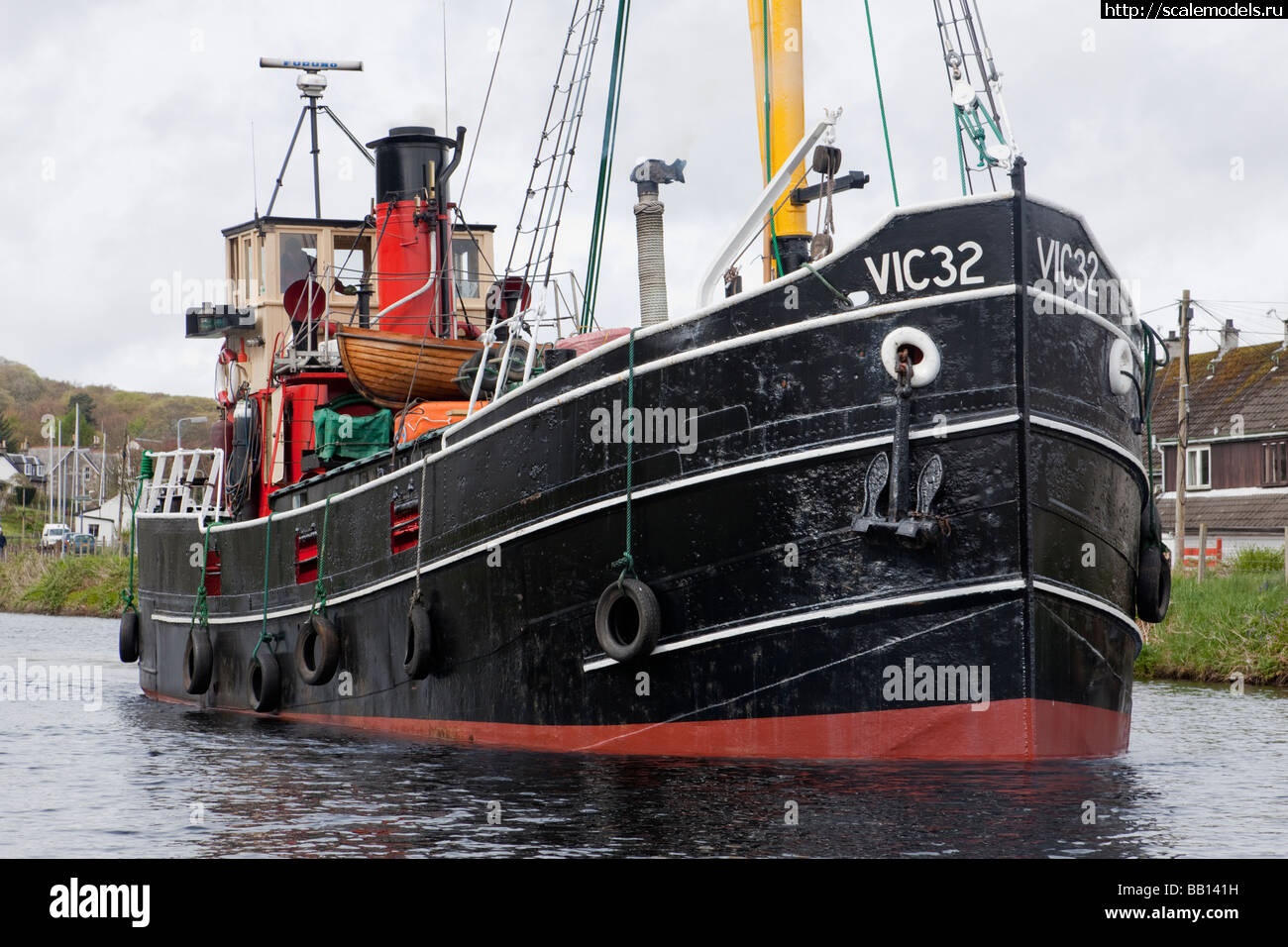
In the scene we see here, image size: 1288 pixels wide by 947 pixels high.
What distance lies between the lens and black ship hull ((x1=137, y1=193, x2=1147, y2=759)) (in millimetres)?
10070

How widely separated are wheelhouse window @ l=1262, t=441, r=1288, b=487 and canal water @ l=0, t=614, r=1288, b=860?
24.1 metres

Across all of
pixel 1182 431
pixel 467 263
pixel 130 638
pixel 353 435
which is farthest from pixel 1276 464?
pixel 353 435

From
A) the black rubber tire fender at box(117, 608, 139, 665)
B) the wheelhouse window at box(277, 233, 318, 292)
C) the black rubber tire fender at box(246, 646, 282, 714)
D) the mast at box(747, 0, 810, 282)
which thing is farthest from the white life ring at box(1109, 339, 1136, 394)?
the black rubber tire fender at box(117, 608, 139, 665)

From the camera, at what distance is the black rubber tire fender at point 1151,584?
38.0ft

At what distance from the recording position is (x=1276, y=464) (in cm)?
3641

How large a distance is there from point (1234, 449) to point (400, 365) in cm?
2771

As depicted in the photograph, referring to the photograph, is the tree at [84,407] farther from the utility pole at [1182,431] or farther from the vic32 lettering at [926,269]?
the vic32 lettering at [926,269]

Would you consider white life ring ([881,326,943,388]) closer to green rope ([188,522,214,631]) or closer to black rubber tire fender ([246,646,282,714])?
black rubber tire fender ([246,646,282,714])

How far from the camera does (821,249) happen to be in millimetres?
11930

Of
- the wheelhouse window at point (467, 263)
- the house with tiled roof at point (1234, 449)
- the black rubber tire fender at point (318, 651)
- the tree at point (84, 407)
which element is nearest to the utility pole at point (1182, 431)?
the house with tiled roof at point (1234, 449)

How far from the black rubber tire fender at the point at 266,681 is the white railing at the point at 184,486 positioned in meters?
2.72

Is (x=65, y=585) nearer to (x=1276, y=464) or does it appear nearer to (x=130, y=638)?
(x=130, y=638)
